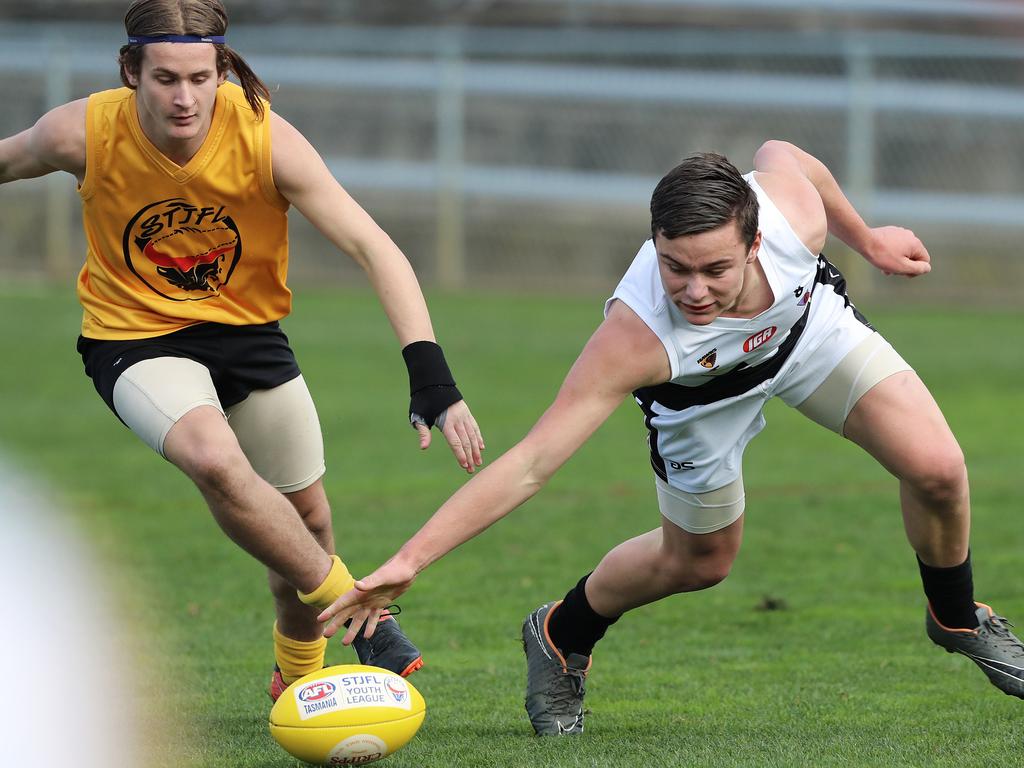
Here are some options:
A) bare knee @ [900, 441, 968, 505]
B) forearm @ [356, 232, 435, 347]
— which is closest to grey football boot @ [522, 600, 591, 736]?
forearm @ [356, 232, 435, 347]

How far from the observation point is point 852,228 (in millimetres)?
4988

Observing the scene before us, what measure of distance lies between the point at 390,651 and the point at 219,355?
107 centimetres

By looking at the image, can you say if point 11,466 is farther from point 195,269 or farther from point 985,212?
point 985,212

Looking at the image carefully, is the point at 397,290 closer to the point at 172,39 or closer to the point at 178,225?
the point at 178,225

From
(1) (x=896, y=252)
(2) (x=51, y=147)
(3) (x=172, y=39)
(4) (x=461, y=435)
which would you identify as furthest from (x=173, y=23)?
(1) (x=896, y=252)

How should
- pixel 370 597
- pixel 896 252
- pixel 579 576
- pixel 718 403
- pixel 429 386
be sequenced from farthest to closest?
1. pixel 579 576
2. pixel 896 252
3. pixel 718 403
4. pixel 429 386
5. pixel 370 597

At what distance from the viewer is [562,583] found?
7117 millimetres

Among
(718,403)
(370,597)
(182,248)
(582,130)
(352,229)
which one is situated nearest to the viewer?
(370,597)

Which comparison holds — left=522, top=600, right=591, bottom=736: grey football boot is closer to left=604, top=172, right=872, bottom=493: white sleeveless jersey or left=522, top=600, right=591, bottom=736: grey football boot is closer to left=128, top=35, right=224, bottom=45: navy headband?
left=604, top=172, right=872, bottom=493: white sleeveless jersey

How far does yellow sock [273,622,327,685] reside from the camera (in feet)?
16.9

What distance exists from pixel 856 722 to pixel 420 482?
5.80 metres

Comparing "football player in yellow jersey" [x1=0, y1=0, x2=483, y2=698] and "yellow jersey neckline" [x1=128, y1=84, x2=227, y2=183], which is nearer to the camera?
"football player in yellow jersey" [x1=0, y1=0, x2=483, y2=698]

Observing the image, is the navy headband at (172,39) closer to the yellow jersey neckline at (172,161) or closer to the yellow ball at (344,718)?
the yellow jersey neckline at (172,161)

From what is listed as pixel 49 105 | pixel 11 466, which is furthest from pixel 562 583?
pixel 49 105
